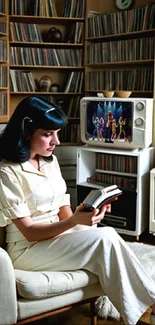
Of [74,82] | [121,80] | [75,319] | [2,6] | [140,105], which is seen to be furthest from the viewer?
[74,82]

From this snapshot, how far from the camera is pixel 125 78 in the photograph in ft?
12.6

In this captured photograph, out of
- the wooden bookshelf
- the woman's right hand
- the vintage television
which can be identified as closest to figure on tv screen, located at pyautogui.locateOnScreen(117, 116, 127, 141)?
the vintage television

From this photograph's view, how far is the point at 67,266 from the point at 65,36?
115 inches

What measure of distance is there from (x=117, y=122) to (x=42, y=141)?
1696mm

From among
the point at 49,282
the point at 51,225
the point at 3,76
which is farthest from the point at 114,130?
the point at 49,282

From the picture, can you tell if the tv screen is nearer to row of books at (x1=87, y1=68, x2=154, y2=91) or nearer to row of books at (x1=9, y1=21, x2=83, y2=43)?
row of books at (x1=87, y1=68, x2=154, y2=91)

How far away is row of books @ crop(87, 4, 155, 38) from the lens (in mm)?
3570

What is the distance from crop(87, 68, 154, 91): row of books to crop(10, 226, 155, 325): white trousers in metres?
2.23

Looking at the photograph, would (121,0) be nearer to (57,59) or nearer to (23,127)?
(57,59)

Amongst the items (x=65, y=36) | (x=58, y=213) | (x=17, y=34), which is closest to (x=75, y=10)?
(x=65, y=36)

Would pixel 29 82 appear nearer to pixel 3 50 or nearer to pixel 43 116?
pixel 3 50

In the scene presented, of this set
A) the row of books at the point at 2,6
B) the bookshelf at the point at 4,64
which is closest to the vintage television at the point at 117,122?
the bookshelf at the point at 4,64

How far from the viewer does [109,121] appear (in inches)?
135

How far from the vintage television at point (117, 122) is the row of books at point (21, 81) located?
0.75m
